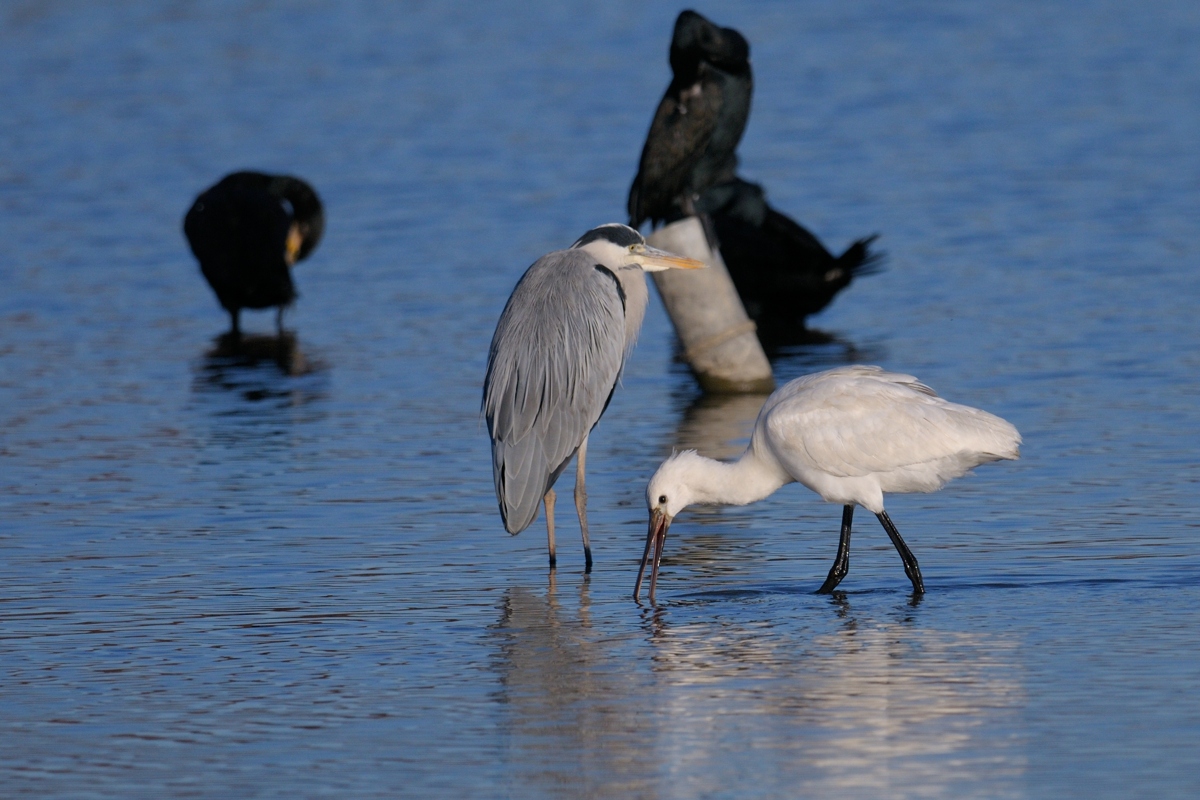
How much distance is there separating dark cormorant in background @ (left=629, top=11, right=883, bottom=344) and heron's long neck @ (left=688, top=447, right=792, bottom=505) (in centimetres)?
473

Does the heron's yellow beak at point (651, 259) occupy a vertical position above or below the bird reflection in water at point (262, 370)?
above

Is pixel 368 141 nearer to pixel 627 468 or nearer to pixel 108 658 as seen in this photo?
pixel 627 468

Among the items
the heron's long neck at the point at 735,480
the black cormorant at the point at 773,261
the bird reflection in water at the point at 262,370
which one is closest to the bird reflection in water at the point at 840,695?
the heron's long neck at the point at 735,480

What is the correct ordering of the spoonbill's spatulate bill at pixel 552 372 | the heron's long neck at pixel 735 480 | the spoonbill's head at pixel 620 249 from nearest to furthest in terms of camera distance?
the heron's long neck at pixel 735 480 < the spoonbill's spatulate bill at pixel 552 372 < the spoonbill's head at pixel 620 249

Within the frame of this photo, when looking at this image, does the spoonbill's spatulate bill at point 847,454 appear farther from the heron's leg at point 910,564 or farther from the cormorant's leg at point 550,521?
the cormorant's leg at point 550,521

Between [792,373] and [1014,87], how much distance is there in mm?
13402

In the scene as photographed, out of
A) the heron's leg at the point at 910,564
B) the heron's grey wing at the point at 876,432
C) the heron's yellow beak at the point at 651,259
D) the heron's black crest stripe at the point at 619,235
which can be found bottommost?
the heron's leg at the point at 910,564

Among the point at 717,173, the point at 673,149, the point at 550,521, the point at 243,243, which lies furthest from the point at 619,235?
the point at 243,243

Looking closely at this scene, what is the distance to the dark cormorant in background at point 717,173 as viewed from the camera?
13.3 m

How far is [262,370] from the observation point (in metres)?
14.2

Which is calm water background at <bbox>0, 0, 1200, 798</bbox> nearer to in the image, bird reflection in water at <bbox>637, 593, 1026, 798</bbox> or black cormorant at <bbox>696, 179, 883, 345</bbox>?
bird reflection in water at <bbox>637, 593, 1026, 798</bbox>

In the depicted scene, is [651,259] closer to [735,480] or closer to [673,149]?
[735,480]

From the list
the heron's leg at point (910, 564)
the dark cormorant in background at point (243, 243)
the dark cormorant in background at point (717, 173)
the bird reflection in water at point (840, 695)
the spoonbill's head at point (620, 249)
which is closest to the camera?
the bird reflection in water at point (840, 695)

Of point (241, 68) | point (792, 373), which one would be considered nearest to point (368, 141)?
point (241, 68)
